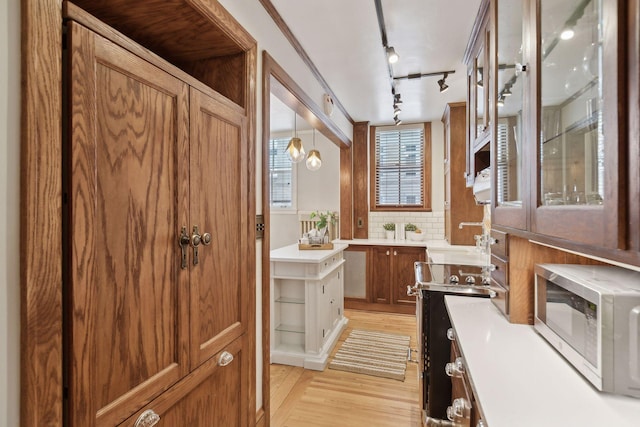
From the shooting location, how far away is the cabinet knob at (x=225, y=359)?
1333 millimetres

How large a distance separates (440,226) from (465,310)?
332cm

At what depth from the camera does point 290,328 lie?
3.01 metres

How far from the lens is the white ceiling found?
1.99 metres

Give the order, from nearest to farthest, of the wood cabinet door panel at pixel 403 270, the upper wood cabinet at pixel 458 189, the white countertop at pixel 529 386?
the white countertop at pixel 529 386
the upper wood cabinet at pixel 458 189
the wood cabinet door panel at pixel 403 270

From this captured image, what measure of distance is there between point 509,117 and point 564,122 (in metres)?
0.49

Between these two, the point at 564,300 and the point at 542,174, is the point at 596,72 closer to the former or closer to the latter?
the point at 542,174

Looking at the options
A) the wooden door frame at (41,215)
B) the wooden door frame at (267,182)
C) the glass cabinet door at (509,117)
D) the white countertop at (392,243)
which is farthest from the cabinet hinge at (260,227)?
the white countertop at (392,243)

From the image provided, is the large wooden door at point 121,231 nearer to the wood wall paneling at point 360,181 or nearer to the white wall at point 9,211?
the white wall at point 9,211

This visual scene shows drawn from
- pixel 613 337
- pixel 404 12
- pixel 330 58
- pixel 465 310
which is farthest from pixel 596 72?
pixel 330 58

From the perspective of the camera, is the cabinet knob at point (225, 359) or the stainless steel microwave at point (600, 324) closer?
the stainless steel microwave at point (600, 324)

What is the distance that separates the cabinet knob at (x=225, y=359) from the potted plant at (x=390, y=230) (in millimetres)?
3749

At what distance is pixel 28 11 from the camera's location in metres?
0.71

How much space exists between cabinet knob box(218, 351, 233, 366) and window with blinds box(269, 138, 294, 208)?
4.17 m

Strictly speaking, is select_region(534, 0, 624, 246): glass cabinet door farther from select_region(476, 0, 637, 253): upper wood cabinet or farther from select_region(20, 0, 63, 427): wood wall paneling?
select_region(20, 0, 63, 427): wood wall paneling
